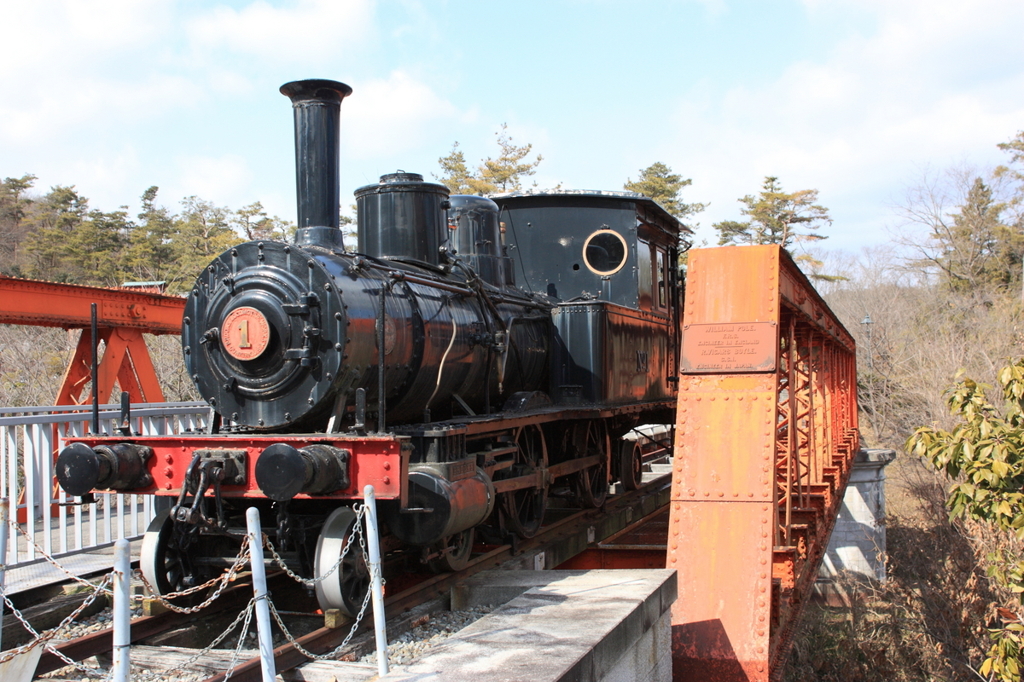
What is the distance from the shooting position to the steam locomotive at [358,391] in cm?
504

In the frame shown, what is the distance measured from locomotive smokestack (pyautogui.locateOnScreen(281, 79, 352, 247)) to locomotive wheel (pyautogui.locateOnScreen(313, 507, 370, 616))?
194 cm

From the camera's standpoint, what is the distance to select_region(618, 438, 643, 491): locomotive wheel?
1028 centimetres

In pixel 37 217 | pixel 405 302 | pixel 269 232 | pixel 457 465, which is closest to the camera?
pixel 457 465

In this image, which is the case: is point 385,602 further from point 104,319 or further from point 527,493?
point 104,319

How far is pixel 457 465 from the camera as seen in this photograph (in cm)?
548

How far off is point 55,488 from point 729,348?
6952 millimetres

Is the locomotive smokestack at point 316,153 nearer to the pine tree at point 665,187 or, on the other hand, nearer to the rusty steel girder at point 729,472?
the rusty steel girder at point 729,472

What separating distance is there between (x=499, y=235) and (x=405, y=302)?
2.52 meters

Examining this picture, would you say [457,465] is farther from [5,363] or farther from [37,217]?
[37,217]

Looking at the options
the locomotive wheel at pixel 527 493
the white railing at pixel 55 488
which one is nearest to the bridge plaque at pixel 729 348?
the locomotive wheel at pixel 527 493

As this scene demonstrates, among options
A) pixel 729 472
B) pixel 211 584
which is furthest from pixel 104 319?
pixel 729 472

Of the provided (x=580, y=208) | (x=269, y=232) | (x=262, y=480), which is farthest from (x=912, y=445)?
(x=269, y=232)

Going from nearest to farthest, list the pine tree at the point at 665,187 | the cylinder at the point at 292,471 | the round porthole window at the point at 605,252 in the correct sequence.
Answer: the cylinder at the point at 292,471 → the round porthole window at the point at 605,252 → the pine tree at the point at 665,187

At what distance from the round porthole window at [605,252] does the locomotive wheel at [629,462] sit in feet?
6.91
